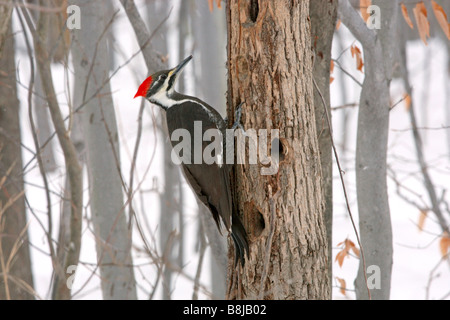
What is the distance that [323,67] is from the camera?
10.4 ft

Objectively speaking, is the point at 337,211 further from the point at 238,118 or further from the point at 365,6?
the point at 238,118

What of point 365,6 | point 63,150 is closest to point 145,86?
point 63,150

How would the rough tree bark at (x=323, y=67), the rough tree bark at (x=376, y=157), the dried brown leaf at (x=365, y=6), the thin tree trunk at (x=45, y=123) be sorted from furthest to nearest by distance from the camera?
the thin tree trunk at (x=45, y=123)
the rough tree bark at (x=376, y=157)
the dried brown leaf at (x=365, y=6)
the rough tree bark at (x=323, y=67)

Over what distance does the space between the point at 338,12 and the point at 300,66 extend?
899mm

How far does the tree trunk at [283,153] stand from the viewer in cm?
267

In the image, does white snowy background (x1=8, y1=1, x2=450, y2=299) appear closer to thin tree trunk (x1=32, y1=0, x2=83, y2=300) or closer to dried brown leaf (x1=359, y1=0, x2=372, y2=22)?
thin tree trunk (x1=32, y1=0, x2=83, y2=300)

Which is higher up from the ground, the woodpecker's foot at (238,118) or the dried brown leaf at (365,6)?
the dried brown leaf at (365,6)

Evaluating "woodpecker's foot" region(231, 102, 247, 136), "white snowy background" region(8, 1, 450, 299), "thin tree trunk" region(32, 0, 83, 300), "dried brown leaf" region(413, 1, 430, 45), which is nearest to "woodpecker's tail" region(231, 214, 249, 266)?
"woodpecker's foot" region(231, 102, 247, 136)

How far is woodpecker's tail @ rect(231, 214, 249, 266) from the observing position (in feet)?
8.79

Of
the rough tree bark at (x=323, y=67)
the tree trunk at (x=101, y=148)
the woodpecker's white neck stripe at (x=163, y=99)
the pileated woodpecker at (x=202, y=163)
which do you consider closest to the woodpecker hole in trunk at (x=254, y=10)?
the pileated woodpecker at (x=202, y=163)

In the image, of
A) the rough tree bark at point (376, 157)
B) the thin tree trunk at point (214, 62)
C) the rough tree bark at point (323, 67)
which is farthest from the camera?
the thin tree trunk at point (214, 62)

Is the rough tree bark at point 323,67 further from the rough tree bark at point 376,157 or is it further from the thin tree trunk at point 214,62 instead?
the thin tree trunk at point 214,62

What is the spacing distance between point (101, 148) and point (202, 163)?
1.49 metres
